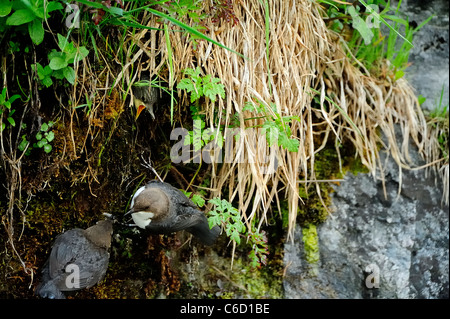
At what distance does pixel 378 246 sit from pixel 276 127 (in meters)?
1.16

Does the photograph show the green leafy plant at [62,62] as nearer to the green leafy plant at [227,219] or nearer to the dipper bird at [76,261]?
the dipper bird at [76,261]

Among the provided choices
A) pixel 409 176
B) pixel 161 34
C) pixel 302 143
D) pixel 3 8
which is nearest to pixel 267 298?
pixel 302 143

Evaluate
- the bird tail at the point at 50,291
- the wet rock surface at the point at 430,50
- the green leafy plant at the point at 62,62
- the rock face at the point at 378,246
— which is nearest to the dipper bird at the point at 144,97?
the green leafy plant at the point at 62,62

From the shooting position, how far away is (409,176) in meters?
2.94

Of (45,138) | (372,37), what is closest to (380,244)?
(372,37)

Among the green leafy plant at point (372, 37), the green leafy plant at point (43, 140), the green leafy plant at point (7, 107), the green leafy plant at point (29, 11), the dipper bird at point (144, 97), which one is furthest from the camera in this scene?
the green leafy plant at point (372, 37)

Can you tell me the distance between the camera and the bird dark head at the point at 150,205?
212cm

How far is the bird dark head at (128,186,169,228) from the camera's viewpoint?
6.94ft

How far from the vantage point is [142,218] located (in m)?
2.17

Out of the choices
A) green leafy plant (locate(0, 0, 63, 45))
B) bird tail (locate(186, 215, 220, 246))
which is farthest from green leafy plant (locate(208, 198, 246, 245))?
green leafy plant (locate(0, 0, 63, 45))

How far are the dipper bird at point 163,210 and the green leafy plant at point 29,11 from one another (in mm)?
840

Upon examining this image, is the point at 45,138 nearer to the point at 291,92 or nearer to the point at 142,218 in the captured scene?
the point at 142,218

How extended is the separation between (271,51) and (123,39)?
821 millimetres
